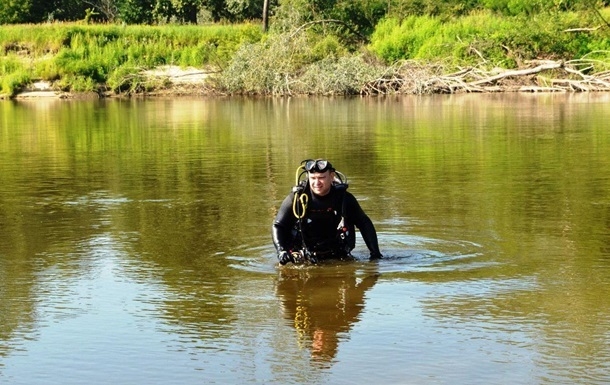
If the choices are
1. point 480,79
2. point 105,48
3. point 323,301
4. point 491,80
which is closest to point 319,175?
point 323,301

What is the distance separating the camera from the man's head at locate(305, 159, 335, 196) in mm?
10375

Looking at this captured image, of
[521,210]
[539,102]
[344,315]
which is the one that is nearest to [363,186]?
[521,210]

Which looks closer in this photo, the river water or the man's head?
the river water

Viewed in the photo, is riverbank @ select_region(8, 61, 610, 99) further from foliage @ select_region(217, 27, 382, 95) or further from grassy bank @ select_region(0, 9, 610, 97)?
foliage @ select_region(217, 27, 382, 95)

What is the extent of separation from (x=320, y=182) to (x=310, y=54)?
35914 mm

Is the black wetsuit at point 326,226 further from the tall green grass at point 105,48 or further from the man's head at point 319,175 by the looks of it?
the tall green grass at point 105,48

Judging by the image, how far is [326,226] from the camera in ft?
35.8

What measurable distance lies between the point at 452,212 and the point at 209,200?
360 centimetres

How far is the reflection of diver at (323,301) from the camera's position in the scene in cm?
800

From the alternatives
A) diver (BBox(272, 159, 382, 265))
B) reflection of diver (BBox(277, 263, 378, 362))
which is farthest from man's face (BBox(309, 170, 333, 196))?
reflection of diver (BBox(277, 263, 378, 362))

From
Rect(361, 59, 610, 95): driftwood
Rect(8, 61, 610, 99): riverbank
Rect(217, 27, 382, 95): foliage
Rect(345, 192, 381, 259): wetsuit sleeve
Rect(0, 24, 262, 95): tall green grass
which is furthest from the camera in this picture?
Rect(0, 24, 262, 95): tall green grass

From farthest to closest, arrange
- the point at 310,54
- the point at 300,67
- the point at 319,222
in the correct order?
the point at 300,67, the point at 310,54, the point at 319,222

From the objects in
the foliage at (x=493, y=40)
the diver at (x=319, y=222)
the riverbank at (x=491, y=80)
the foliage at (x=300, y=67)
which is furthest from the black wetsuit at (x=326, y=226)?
the foliage at (x=493, y=40)

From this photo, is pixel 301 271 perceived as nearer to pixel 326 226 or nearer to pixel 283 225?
pixel 283 225
